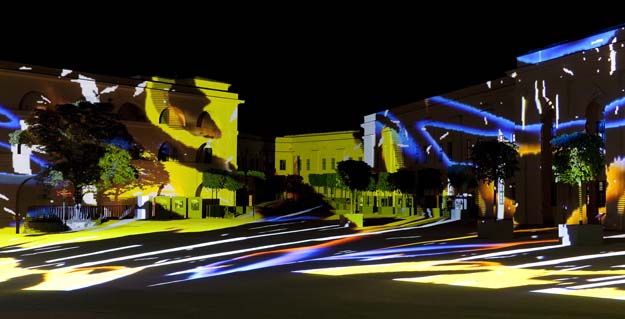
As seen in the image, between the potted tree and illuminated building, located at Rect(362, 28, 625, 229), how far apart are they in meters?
7.18

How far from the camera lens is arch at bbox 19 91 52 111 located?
3981cm

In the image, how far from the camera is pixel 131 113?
45.5m

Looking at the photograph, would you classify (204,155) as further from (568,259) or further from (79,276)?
(568,259)

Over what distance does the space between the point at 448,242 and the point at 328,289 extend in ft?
38.5

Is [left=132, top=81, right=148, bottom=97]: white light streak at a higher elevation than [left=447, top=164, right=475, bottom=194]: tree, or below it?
higher

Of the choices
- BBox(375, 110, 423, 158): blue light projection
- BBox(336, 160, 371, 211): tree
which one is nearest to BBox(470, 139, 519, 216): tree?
BBox(336, 160, 371, 211): tree

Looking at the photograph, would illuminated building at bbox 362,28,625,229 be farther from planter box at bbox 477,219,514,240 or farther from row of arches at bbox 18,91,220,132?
row of arches at bbox 18,91,220,132

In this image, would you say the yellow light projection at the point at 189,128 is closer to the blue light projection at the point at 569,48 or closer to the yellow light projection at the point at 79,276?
the blue light projection at the point at 569,48

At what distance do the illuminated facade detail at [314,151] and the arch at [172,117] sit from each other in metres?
19.5

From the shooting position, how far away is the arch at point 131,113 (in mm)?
45094

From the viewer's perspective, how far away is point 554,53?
3209cm

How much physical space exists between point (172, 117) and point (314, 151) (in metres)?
21.3

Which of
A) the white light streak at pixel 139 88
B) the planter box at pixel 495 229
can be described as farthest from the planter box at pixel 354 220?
the white light streak at pixel 139 88

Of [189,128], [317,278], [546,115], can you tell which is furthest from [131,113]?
[317,278]
